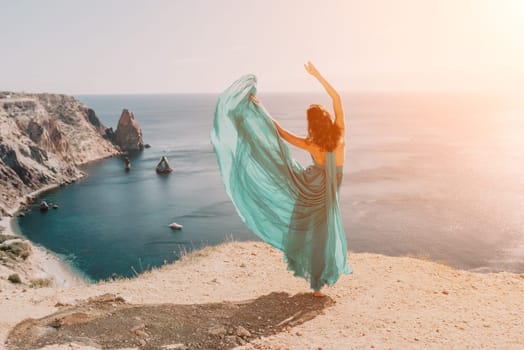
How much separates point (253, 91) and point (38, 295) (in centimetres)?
632

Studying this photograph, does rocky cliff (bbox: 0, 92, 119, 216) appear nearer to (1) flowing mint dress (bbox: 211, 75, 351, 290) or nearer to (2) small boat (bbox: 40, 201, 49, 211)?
(2) small boat (bbox: 40, 201, 49, 211)

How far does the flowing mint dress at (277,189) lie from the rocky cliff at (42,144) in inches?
1880

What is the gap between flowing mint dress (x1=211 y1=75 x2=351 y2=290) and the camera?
27.2 ft

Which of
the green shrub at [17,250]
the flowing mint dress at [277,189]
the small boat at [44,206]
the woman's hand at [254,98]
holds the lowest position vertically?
the small boat at [44,206]

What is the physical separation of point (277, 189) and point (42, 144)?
64.0m

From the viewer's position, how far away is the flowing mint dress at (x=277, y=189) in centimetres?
828

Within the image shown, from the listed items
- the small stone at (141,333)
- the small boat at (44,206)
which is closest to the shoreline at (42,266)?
the small boat at (44,206)

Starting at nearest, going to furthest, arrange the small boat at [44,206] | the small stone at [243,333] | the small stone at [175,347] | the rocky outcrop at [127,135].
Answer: the small stone at [175,347] → the small stone at [243,333] → the small boat at [44,206] → the rocky outcrop at [127,135]

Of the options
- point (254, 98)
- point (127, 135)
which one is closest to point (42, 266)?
point (254, 98)

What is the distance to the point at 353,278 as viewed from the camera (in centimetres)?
989

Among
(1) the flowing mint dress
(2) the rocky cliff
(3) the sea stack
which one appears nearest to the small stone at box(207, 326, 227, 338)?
(1) the flowing mint dress

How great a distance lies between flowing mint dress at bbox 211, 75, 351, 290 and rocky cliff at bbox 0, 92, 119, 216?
47.7m

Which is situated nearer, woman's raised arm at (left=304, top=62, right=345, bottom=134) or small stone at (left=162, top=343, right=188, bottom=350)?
small stone at (left=162, top=343, right=188, bottom=350)

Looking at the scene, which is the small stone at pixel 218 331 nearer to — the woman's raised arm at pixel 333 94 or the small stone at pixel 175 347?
the small stone at pixel 175 347
